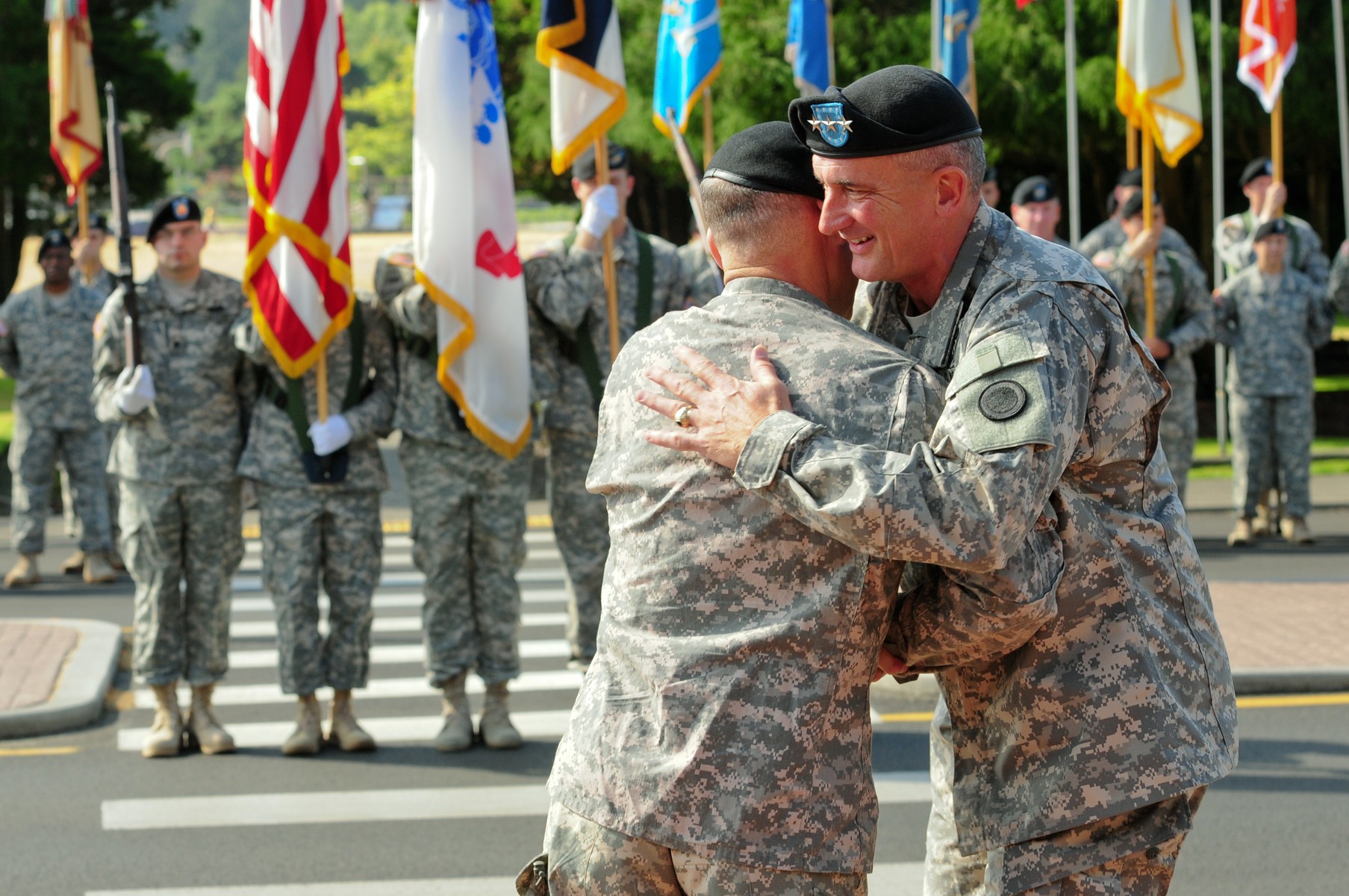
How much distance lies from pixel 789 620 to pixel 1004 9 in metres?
18.3

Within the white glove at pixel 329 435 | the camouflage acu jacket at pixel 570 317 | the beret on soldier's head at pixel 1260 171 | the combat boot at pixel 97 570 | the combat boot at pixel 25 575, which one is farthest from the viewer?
the beret on soldier's head at pixel 1260 171

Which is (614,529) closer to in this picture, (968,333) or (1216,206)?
(968,333)

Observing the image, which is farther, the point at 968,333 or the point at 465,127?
the point at 465,127

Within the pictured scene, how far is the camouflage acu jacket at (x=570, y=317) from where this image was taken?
7.50 metres

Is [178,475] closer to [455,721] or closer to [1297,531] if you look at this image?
[455,721]

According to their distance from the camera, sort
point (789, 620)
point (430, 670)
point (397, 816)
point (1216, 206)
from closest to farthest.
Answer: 1. point (789, 620)
2. point (397, 816)
3. point (430, 670)
4. point (1216, 206)

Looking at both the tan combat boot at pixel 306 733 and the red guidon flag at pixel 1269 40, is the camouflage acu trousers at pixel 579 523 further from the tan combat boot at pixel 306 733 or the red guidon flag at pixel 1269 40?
the red guidon flag at pixel 1269 40

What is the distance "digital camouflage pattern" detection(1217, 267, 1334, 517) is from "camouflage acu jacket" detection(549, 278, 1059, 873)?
10.2 m

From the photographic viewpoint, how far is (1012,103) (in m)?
19.9

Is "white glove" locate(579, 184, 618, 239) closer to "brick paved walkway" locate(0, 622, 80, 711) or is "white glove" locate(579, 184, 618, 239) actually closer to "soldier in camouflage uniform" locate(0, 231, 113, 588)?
"brick paved walkway" locate(0, 622, 80, 711)

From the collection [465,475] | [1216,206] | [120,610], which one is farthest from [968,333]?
→ [1216,206]

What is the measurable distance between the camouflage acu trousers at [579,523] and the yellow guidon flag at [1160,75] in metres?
4.90

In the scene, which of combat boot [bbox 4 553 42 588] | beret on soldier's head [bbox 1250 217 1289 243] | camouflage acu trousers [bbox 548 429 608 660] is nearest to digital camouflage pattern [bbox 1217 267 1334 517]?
beret on soldier's head [bbox 1250 217 1289 243]

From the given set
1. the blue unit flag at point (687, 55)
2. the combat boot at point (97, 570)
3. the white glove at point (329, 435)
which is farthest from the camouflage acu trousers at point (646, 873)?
the combat boot at point (97, 570)
